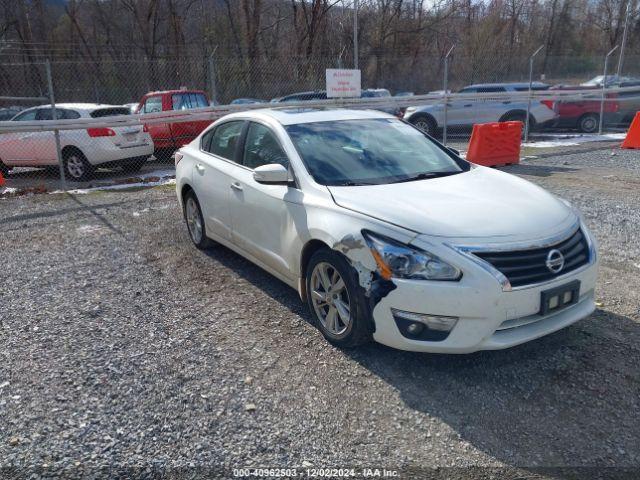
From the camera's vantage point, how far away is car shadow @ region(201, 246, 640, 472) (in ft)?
9.61

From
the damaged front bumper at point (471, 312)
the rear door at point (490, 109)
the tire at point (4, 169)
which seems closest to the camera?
the damaged front bumper at point (471, 312)

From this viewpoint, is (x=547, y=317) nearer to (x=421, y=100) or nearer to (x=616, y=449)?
(x=616, y=449)

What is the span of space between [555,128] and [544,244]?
17.8 m

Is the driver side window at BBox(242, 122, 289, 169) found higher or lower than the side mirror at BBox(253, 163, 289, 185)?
higher

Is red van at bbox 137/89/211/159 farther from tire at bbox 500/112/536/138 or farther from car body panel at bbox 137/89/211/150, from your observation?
tire at bbox 500/112/536/138

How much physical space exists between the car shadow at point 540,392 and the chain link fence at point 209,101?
28.6 ft

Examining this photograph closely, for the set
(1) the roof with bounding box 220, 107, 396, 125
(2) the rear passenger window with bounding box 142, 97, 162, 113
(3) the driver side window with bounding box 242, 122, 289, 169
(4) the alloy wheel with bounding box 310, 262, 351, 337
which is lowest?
(4) the alloy wheel with bounding box 310, 262, 351, 337

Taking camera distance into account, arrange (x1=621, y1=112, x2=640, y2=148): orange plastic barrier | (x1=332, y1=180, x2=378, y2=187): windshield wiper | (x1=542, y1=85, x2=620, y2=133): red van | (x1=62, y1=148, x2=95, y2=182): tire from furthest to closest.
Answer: (x1=542, y1=85, x2=620, y2=133): red van
(x1=621, y1=112, x2=640, y2=148): orange plastic barrier
(x1=62, y1=148, x2=95, y2=182): tire
(x1=332, y1=180, x2=378, y2=187): windshield wiper

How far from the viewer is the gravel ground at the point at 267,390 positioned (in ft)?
9.55

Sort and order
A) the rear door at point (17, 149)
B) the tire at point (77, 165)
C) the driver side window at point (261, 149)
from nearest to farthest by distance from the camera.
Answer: the driver side window at point (261, 149), the tire at point (77, 165), the rear door at point (17, 149)

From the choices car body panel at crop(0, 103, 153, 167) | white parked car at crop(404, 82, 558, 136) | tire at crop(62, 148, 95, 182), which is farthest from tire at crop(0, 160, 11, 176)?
white parked car at crop(404, 82, 558, 136)

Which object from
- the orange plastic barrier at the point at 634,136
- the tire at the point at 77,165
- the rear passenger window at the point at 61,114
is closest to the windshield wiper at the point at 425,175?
the tire at the point at 77,165

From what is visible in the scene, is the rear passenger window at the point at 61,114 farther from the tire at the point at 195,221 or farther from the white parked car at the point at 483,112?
the white parked car at the point at 483,112

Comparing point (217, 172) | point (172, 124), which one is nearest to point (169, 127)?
A: point (172, 124)
